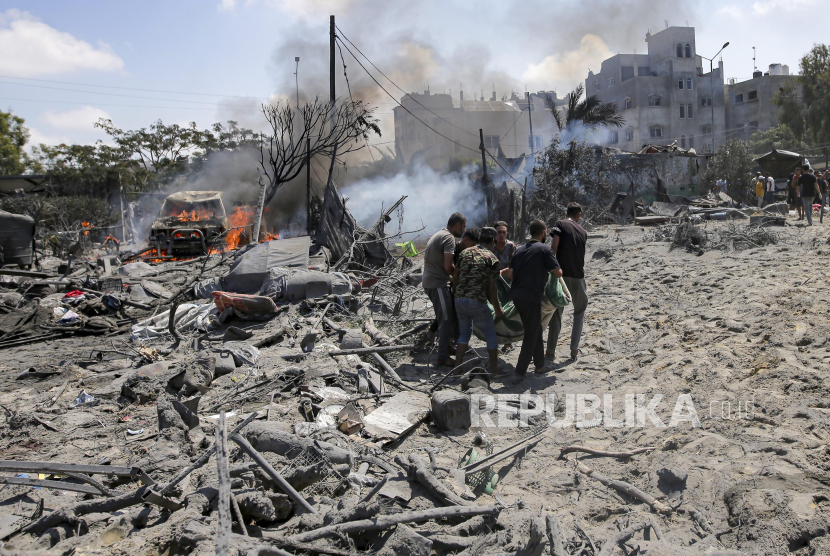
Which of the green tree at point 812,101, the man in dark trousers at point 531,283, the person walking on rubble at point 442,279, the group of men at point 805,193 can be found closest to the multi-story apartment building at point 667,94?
the green tree at point 812,101

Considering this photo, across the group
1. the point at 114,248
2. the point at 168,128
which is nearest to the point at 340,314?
the point at 114,248

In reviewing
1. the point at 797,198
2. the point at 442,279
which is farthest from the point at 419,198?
the point at 442,279

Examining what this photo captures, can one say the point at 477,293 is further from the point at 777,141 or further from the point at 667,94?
the point at 667,94

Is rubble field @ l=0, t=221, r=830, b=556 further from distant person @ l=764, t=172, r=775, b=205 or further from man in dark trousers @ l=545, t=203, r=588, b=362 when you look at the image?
distant person @ l=764, t=172, r=775, b=205

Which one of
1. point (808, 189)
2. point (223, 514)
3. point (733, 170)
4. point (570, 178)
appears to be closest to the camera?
point (223, 514)

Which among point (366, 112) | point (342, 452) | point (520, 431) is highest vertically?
point (366, 112)

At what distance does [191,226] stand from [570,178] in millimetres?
13853

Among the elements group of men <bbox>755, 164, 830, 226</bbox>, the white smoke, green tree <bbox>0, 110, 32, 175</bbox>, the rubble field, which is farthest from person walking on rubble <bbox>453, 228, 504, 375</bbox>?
green tree <bbox>0, 110, 32, 175</bbox>

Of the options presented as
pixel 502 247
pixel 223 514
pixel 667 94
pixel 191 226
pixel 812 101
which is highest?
pixel 667 94

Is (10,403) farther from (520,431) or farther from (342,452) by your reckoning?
(520,431)

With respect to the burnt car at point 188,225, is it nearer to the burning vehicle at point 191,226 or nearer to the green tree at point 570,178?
the burning vehicle at point 191,226

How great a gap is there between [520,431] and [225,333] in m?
4.69

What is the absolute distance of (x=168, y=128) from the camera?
35656 millimetres

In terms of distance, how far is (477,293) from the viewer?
5.56 metres
